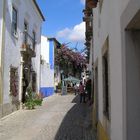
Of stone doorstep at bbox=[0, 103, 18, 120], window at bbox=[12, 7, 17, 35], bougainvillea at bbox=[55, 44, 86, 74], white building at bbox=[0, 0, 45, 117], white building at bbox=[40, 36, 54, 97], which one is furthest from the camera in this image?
bougainvillea at bbox=[55, 44, 86, 74]

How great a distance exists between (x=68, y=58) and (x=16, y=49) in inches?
1246

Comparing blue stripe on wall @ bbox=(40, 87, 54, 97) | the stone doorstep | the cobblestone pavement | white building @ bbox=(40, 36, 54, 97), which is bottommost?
the cobblestone pavement

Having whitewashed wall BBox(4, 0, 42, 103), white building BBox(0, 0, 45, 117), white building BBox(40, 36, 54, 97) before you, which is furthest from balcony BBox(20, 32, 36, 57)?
white building BBox(40, 36, 54, 97)

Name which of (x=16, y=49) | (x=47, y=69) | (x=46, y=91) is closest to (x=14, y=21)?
(x=16, y=49)

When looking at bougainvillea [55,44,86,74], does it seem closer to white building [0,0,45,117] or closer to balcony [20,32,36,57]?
white building [0,0,45,117]

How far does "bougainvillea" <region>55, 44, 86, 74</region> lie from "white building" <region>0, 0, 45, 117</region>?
2352cm

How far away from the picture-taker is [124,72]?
14.5 feet

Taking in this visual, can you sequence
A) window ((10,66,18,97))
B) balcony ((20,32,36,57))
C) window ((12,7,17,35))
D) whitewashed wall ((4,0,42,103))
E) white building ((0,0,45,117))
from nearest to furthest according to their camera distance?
white building ((0,0,45,117)) < whitewashed wall ((4,0,42,103)) < window ((10,66,18,97)) < window ((12,7,17,35)) < balcony ((20,32,36,57))

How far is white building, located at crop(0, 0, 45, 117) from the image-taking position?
16.3 metres

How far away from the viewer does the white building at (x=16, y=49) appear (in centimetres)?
1634

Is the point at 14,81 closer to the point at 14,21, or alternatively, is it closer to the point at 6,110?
the point at 6,110

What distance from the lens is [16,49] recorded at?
19.2 meters

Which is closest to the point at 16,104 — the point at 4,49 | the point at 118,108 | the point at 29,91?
the point at 29,91

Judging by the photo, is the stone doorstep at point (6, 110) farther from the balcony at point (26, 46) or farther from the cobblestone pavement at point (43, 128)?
the balcony at point (26, 46)
